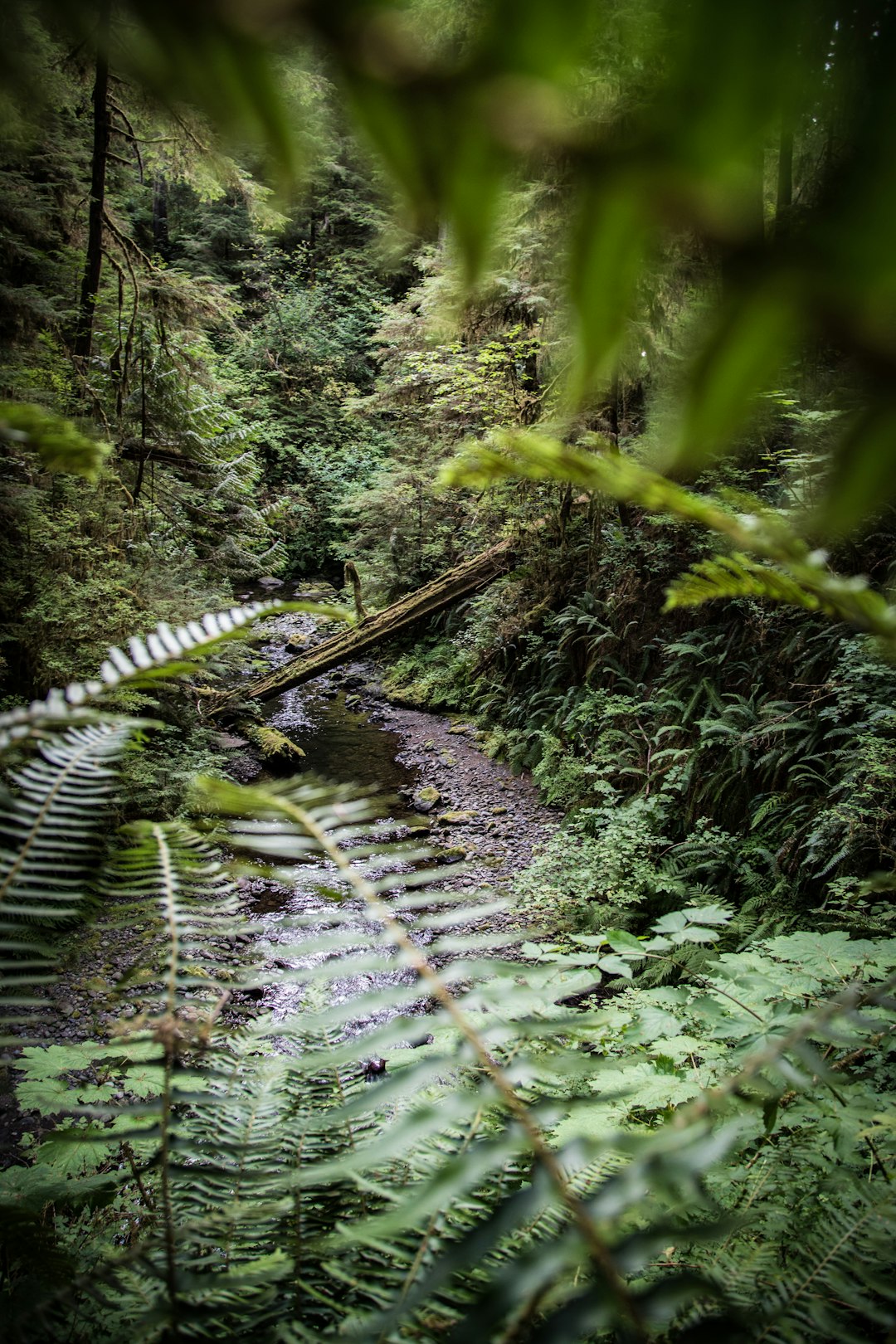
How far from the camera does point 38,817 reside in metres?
0.62

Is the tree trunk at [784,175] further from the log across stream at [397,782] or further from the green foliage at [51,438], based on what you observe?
the log across stream at [397,782]

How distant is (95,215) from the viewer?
5.23 m

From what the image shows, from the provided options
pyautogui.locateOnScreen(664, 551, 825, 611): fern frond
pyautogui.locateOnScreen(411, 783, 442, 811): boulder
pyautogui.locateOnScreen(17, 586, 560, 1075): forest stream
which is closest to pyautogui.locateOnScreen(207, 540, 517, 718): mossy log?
pyautogui.locateOnScreen(17, 586, 560, 1075): forest stream

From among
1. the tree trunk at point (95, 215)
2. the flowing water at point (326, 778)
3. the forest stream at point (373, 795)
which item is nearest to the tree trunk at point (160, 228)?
the flowing water at point (326, 778)

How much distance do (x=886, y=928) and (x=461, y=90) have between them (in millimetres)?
3281

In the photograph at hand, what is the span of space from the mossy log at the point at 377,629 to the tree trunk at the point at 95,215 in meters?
3.80

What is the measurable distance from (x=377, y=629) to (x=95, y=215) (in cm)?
509

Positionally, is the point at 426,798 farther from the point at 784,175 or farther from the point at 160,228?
the point at 160,228

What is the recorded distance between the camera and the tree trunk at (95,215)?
5.08 m

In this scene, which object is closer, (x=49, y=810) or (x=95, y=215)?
(x=49, y=810)

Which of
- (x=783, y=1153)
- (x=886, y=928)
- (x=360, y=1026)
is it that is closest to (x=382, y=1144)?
(x=783, y=1153)

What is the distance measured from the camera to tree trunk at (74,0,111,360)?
5078mm

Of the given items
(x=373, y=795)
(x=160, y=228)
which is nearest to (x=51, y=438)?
(x=373, y=795)

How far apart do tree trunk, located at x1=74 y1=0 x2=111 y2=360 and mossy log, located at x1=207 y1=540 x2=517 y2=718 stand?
12.5 ft
